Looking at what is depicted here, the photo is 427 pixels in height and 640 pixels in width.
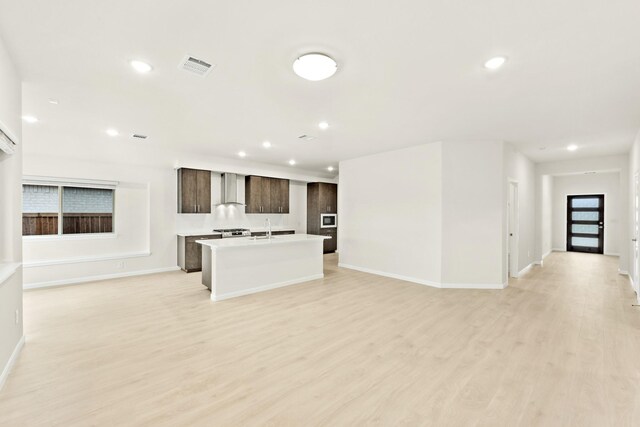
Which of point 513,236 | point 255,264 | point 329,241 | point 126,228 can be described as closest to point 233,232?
point 126,228

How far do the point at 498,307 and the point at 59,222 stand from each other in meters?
7.57

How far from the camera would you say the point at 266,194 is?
303 inches

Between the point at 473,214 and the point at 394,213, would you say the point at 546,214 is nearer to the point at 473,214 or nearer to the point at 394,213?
the point at 473,214

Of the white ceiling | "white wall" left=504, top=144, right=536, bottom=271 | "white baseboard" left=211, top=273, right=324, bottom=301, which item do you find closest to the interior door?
"white wall" left=504, top=144, right=536, bottom=271

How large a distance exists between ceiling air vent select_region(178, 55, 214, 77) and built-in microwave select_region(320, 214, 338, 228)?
249 inches

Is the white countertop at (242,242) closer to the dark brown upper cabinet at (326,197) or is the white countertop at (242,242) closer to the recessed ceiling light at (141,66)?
the recessed ceiling light at (141,66)

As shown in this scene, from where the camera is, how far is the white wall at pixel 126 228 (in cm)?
501

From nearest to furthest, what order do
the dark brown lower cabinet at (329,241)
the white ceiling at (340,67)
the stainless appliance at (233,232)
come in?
the white ceiling at (340,67)
the stainless appliance at (233,232)
the dark brown lower cabinet at (329,241)

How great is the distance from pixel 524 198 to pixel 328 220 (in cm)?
509

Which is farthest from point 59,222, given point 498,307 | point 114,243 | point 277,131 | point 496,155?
point 496,155

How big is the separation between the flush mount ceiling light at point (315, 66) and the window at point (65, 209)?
5.28 meters

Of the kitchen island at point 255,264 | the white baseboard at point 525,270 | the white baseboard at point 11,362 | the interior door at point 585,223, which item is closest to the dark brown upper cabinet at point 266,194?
the kitchen island at point 255,264

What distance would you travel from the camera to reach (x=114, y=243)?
226 inches

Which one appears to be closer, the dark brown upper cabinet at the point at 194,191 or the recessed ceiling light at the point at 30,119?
the recessed ceiling light at the point at 30,119
